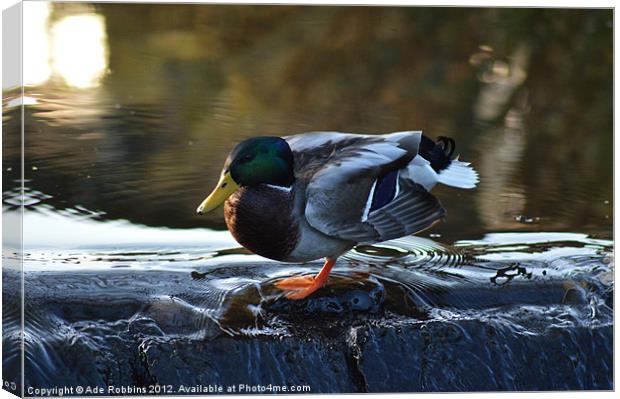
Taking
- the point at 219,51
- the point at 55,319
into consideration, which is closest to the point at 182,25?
the point at 219,51

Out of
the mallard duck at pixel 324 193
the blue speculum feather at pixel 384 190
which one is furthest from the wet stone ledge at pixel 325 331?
the blue speculum feather at pixel 384 190

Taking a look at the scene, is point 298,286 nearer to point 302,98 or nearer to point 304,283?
point 304,283

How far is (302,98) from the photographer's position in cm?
501

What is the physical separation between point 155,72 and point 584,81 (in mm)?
1851

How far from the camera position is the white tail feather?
5105mm

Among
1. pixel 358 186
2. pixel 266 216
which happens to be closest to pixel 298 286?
pixel 266 216

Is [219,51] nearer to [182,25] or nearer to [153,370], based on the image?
[182,25]

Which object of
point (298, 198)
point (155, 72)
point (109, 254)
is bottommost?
point (109, 254)

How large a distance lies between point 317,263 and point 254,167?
599 mm

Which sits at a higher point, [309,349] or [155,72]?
[155,72]

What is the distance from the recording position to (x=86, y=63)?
4859mm

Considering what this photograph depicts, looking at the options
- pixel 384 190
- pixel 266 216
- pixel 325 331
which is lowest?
pixel 325 331

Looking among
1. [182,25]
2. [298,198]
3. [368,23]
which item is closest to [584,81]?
[368,23]

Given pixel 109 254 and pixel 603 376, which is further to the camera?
pixel 603 376
